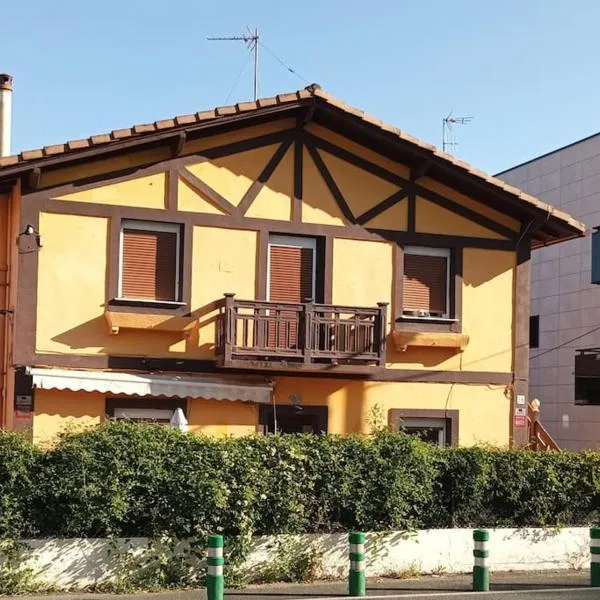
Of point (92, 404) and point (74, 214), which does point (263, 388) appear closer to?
point (92, 404)

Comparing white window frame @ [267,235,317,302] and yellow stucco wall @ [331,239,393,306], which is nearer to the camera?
white window frame @ [267,235,317,302]

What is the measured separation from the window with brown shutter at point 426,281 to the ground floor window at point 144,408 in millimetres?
4754

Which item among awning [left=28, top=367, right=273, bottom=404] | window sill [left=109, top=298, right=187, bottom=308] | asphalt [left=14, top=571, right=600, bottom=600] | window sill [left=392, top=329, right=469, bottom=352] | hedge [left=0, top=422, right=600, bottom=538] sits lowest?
asphalt [left=14, top=571, right=600, bottom=600]

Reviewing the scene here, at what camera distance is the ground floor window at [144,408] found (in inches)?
655

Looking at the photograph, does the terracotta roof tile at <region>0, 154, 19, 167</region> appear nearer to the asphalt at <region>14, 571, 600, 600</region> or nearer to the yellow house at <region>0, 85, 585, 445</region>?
the yellow house at <region>0, 85, 585, 445</region>

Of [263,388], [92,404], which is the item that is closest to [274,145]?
[263,388]

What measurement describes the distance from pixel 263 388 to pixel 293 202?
11.2 feet

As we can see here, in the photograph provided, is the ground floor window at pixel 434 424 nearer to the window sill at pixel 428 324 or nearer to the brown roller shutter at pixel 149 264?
the window sill at pixel 428 324

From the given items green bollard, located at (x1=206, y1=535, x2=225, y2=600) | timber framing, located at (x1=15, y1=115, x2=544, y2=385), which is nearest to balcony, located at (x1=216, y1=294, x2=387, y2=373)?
timber framing, located at (x1=15, y1=115, x2=544, y2=385)

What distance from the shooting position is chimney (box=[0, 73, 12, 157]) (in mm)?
18891

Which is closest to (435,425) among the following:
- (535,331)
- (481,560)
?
(481,560)

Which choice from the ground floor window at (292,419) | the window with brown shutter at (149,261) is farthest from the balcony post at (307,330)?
the window with brown shutter at (149,261)

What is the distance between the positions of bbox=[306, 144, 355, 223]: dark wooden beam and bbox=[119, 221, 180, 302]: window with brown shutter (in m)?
2.91

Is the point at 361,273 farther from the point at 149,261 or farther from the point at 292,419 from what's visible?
the point at 149,261
